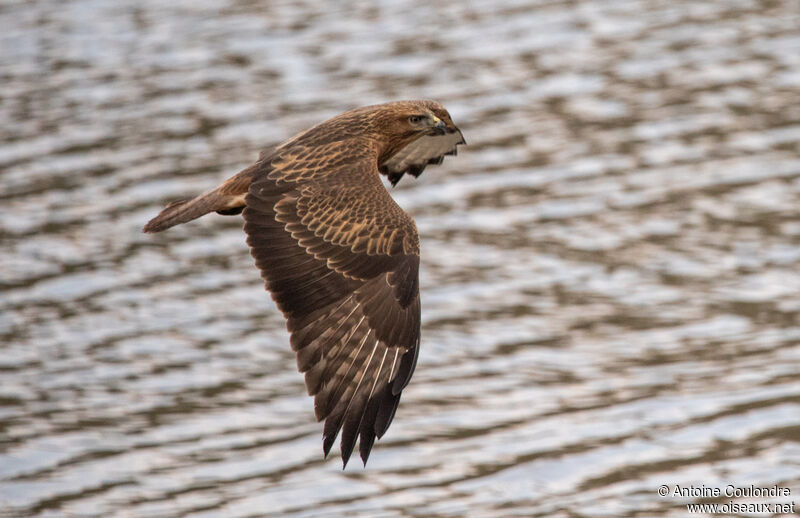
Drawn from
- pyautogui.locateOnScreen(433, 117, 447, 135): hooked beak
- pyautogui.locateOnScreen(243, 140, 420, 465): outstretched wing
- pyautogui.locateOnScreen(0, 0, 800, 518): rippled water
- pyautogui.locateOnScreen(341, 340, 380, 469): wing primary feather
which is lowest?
pyautogui.locateOnScreen(0, 0, 800, 518): rippled water

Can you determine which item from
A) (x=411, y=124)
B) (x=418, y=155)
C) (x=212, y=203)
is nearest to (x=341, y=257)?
(x=212, y=203)

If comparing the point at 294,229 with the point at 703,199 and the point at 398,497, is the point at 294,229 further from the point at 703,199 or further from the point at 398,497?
the point at 703,199

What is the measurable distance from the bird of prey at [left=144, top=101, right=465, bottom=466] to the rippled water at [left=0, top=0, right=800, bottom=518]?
82.5 inches

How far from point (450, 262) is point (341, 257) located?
17.7 ft

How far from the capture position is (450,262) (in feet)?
43.2

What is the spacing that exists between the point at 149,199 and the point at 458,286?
3.44 m

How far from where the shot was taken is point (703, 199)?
13.8 metres

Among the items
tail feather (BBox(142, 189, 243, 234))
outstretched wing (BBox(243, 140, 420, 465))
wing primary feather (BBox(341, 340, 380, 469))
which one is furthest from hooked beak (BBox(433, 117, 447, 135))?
wing primary feather (BBox(341, 340, 380, 469))

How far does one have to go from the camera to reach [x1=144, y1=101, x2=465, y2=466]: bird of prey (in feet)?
24.6

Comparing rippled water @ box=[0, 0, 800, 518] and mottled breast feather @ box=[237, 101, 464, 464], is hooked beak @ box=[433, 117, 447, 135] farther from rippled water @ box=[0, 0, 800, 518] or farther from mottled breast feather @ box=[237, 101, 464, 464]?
rippled water @ box=[0, 0, 800, 518]

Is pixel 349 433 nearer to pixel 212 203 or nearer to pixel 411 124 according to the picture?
pixel 212 203

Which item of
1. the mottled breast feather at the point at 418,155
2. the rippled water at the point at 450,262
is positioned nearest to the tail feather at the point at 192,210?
the mottled breast feather at the point at 418,155

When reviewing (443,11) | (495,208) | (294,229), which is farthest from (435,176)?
(294,229)

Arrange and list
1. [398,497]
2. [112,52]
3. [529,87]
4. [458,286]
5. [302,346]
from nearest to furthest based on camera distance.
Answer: [302,346], [398,497], [458,286], [529,87], [112,52]
